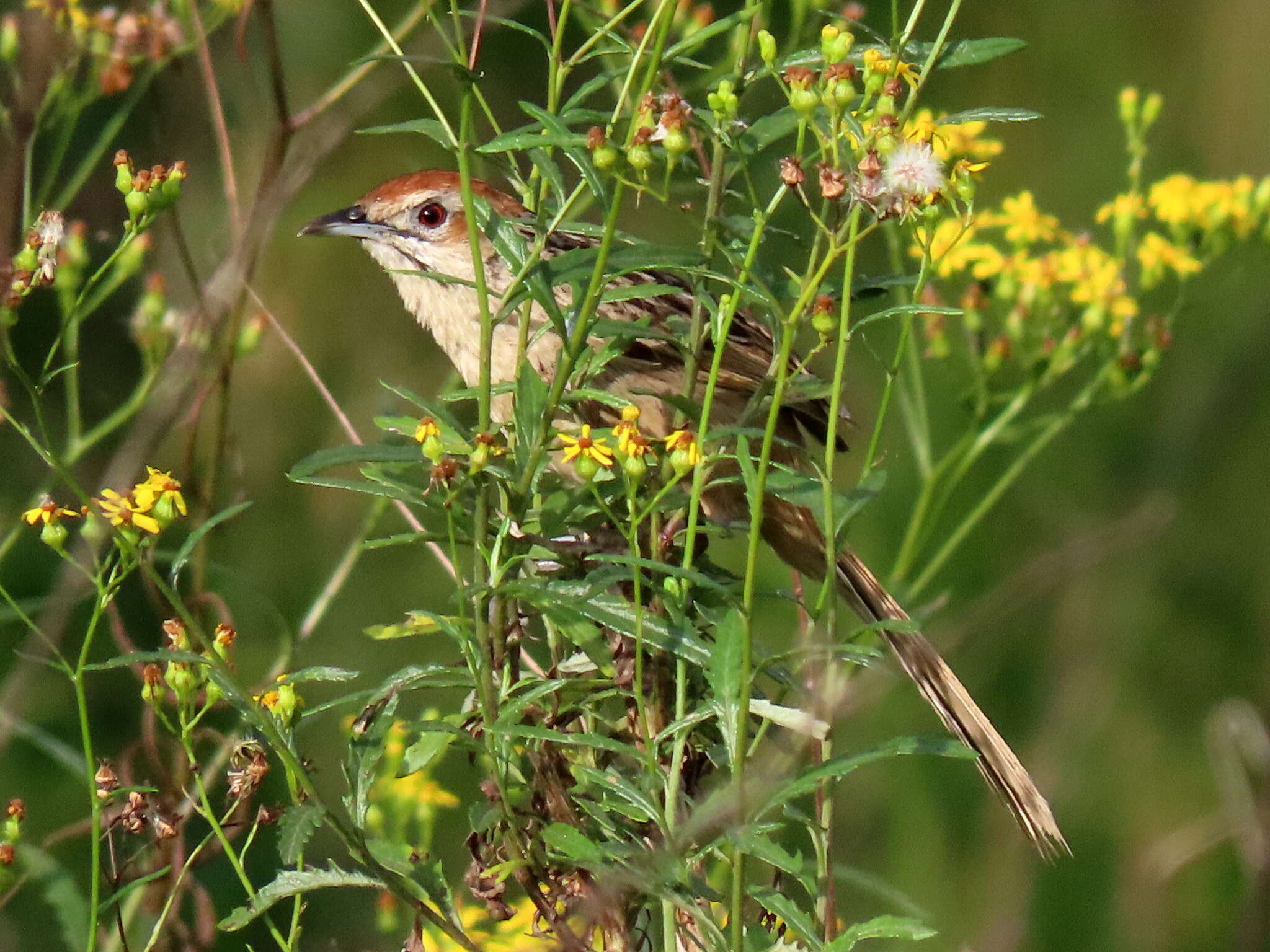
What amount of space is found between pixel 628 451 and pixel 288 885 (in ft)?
2.39

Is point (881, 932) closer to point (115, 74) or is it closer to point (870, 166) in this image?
point (870, 166)

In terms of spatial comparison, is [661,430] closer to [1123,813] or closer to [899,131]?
[899,131]

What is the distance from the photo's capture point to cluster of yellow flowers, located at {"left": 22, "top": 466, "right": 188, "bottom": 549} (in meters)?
2.10

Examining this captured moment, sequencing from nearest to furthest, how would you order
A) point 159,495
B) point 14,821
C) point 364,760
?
point 159,495 → point 364,760 → point 14,821

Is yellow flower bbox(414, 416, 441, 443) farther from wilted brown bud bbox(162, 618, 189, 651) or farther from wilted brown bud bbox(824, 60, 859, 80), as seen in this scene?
wilted brown bud bbox(824, 60, 859, 80)

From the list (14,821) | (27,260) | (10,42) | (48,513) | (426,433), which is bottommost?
(14,821)

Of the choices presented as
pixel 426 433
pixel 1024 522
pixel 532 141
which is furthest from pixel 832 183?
pixel 1024 522

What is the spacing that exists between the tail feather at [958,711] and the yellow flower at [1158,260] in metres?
→ 1.03

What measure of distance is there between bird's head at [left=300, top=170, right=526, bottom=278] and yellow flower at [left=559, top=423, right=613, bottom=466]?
6.15ft

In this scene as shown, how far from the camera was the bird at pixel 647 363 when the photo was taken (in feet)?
11.1

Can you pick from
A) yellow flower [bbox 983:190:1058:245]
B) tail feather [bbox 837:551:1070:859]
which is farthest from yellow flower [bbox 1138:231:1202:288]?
tail feather [bbox 837:551:1070:859]

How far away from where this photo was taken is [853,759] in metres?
2.04

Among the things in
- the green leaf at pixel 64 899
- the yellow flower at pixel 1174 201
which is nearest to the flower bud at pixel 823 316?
the green leaf at pixel 64 899

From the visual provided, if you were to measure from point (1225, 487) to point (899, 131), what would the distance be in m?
6.43
